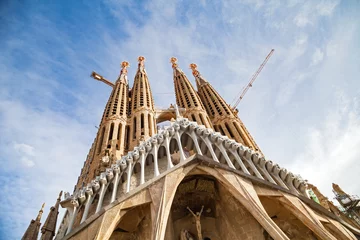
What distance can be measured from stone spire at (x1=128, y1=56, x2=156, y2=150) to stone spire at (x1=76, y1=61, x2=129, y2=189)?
69 centimetres

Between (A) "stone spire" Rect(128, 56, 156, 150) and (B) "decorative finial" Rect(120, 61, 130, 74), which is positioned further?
(B) "decorative finial" Rect(120, 61, 130, 74)

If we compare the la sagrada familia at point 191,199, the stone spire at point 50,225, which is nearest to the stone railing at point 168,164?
the la sagrada familia at point 191,199

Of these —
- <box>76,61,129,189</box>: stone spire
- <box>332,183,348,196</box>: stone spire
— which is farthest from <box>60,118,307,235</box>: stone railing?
<box>332,183,348,196</box>: stone spire

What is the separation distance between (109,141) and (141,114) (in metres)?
4.61

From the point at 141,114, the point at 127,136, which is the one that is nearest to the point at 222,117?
the point at 141,114

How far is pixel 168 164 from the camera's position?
11094 millimetres

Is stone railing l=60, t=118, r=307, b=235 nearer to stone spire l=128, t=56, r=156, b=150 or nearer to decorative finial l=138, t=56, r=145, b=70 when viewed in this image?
stone spire l=128, t=56, r=156, b=150

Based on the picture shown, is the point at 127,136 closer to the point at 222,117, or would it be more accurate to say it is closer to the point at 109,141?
the point at 109,141

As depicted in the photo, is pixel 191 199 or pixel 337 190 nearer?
pixel 191 199

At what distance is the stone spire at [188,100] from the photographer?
23188 mm

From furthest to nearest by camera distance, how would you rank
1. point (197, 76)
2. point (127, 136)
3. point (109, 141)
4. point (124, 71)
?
point (197, 76) → point (124, 71) → point (127, 136) → point (109, 141)

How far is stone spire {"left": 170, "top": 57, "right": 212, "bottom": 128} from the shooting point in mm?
23188

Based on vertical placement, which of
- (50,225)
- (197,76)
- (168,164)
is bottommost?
(50,225)

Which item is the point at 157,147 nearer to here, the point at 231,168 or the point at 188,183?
the point at 188,183
